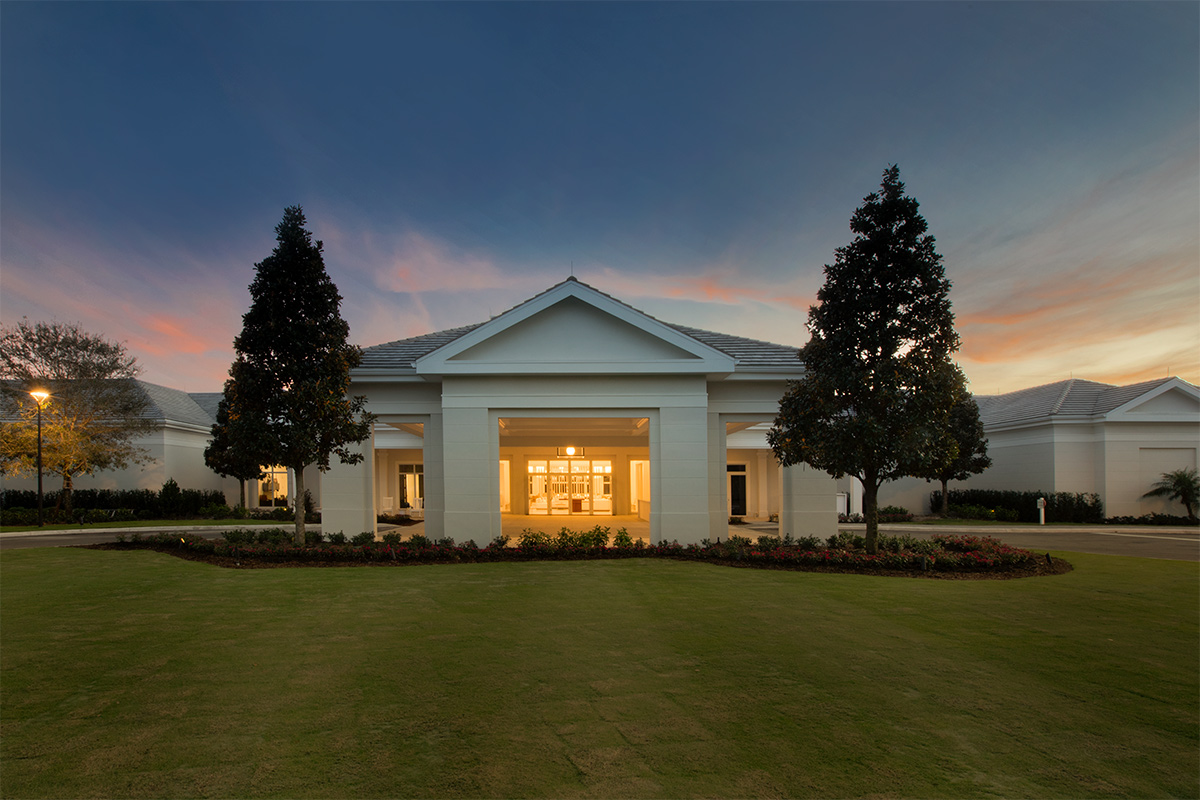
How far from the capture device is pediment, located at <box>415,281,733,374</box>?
15930mm

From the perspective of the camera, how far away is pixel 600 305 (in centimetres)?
1602

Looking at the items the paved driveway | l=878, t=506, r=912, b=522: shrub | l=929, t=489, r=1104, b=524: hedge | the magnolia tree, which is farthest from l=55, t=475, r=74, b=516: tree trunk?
l=929, t=489, r=1104, b=524: hedge

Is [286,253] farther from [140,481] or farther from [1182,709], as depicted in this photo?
[140,481]

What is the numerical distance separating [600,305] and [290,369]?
7865mm

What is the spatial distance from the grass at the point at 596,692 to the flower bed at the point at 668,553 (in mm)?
2384

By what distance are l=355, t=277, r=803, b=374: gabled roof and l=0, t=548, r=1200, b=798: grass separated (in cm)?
733

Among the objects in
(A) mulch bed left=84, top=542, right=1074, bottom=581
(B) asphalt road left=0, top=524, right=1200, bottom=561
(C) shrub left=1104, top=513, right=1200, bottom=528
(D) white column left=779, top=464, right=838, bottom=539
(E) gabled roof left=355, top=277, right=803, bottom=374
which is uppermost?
(E) gabled roof left=355, top=277, right=803, bottom=374

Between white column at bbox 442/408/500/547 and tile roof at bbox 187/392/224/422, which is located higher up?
tile roof at bbox 187/392/224/422

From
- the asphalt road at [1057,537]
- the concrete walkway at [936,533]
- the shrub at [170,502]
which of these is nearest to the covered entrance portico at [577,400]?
the concrete walkway at [936,533]

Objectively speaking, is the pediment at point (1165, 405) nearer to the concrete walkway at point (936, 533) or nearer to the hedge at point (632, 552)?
the concrete walkway at point (936, 533)

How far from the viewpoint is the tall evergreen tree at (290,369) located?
1429 cm

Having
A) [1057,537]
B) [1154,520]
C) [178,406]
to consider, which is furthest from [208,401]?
[1154,520]

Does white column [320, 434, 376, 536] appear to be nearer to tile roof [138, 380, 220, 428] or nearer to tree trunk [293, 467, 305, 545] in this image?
tree trunk [293, 467, 305, 545]

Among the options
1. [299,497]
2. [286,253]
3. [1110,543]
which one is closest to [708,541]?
[299,497]
